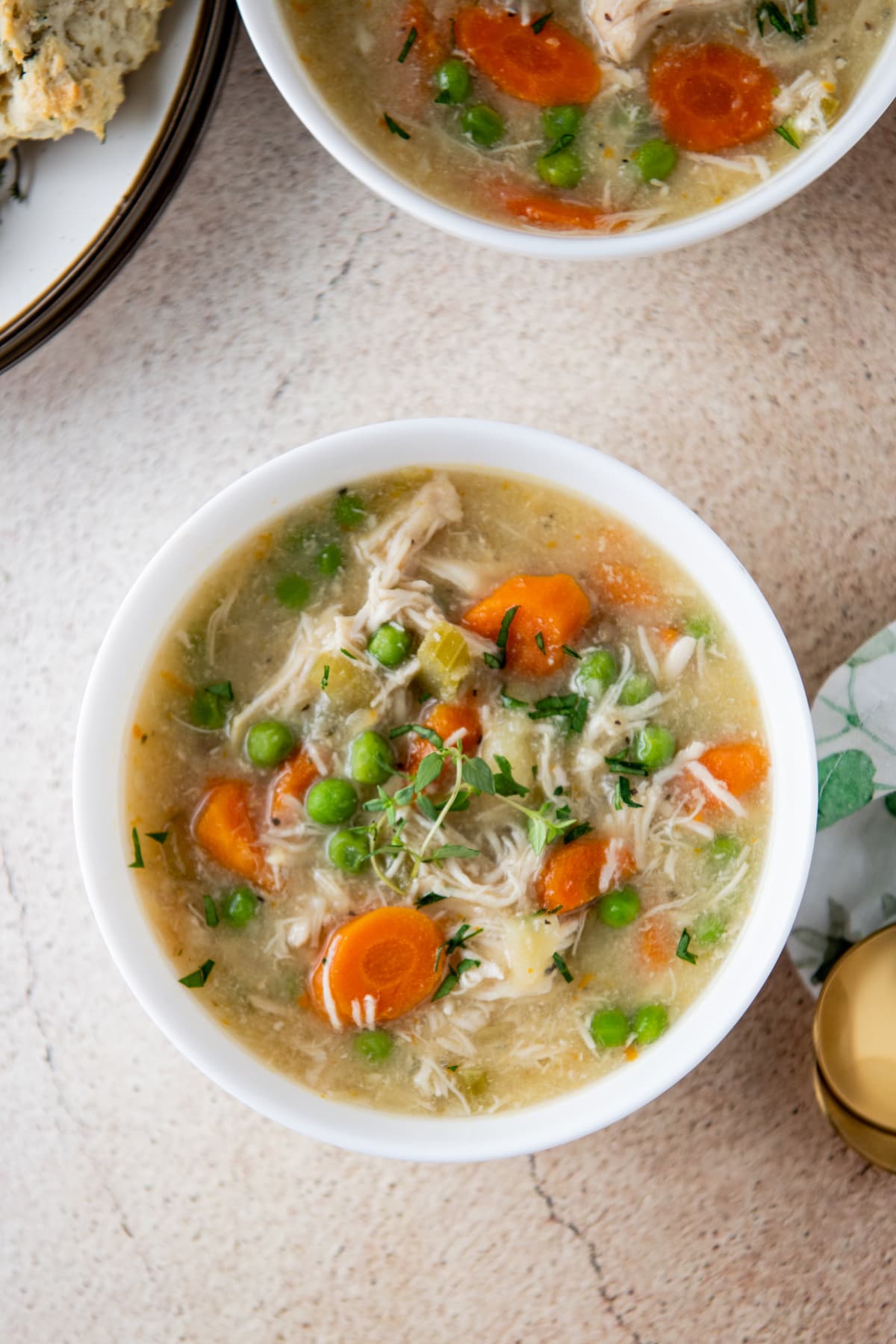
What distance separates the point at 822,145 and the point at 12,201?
4.30 ft

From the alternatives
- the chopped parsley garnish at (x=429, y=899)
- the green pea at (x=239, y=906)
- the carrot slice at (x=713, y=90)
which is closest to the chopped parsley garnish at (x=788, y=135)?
the carrot slice at (x=713, y=90)

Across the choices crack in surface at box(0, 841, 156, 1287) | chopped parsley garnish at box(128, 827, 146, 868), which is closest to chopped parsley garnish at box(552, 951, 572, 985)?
chopped parsley garnish at box(128, 827, 146, 868)

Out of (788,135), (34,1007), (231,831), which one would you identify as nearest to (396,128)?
(788,135)

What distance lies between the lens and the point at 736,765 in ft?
6.40

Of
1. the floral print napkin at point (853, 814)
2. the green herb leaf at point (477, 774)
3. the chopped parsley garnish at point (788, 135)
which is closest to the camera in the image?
the green herb leaf at point (477, 774)

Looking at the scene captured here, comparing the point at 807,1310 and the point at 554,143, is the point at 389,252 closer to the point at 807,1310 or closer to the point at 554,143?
the point at 554,143

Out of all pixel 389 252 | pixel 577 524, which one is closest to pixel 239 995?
pixel 577 524

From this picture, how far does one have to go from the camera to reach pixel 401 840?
187 cm

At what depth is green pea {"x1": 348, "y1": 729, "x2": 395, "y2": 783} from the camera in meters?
1.91

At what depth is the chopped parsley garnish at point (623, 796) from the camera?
192cm

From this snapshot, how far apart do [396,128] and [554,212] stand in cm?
29

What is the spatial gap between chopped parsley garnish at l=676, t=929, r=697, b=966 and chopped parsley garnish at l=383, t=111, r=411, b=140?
4.39 ft

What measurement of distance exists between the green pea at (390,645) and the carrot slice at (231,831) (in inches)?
11.4

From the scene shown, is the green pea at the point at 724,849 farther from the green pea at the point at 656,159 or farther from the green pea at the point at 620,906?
the green pea at the point at 656,159
